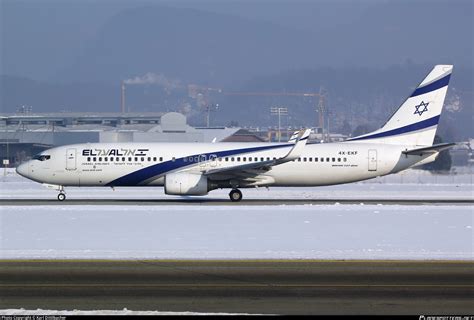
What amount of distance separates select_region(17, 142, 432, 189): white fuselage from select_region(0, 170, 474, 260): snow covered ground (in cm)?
A: 485

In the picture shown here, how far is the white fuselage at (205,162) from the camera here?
146ft

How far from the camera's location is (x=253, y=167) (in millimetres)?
44125

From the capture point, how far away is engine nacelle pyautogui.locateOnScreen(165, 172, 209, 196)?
140ft

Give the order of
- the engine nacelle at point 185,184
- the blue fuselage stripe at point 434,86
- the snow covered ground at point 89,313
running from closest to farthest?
the snow covered ground at point 89,313 → the engine nacelle at point 185,184 → the blue fuselage stripe at point 434,86

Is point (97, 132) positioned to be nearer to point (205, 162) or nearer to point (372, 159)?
point (205, 162)

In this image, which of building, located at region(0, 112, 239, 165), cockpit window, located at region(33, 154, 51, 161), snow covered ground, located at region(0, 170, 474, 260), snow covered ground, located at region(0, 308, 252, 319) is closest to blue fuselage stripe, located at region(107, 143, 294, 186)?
cockpit window, located at region(33, 154, 51, 161)

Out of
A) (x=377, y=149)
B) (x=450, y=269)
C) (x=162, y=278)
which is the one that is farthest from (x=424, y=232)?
(x=377, y=149)

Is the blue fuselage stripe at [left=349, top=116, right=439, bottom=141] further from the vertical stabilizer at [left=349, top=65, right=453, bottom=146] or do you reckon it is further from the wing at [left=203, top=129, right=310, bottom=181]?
the wing at [left=203, top=129, right=310, bottom=181]

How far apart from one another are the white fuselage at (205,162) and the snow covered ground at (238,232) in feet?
15.9

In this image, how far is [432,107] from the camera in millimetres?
46969

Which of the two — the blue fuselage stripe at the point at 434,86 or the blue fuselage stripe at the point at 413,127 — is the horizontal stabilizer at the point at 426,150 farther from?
the blue fuselage stripe at the point at 434,86

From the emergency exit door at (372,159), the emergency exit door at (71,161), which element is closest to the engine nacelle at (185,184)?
the emergency exit door at (71,161)

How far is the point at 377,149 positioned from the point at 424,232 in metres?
17.0

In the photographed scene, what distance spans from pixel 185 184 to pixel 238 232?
13.7 metres
